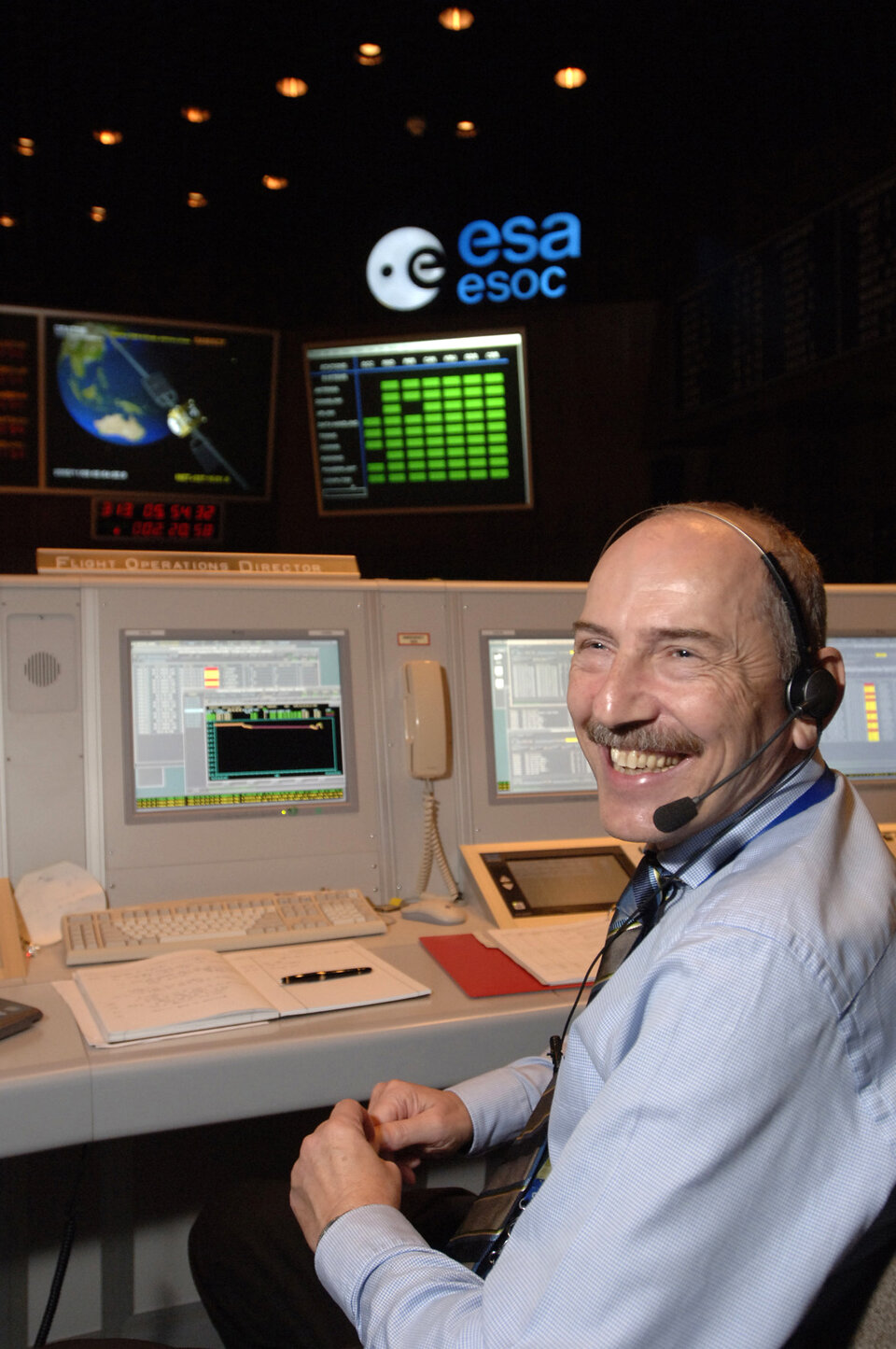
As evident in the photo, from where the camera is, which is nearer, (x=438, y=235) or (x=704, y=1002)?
(x=704, y=1002)

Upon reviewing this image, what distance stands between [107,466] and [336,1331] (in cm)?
254

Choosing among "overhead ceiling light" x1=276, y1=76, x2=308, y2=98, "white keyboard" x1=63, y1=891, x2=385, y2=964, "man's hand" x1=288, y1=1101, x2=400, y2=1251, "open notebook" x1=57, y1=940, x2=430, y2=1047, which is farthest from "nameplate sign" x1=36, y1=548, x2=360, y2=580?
"overhead ceiling light" x1=276, y1=76, x2=308, y2=98

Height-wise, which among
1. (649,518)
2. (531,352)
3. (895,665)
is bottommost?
(895,665)

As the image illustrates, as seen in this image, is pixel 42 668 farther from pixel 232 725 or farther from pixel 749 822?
pixel 749 822

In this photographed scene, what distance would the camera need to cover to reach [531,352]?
3.92 metres

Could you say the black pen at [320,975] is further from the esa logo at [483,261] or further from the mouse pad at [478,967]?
the esa logo at [483,261]

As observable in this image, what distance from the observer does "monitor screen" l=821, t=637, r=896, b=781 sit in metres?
2.15

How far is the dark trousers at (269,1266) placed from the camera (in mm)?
1104

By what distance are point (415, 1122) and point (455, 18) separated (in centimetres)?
293

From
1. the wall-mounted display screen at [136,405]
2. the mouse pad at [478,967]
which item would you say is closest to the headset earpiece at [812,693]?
the mouse pad at [478,967]

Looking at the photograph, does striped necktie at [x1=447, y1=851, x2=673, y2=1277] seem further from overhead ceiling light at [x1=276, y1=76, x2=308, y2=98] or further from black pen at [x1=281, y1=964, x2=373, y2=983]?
overhead ceiling light at [x1=276, y1=76, x2=308, y2=98]

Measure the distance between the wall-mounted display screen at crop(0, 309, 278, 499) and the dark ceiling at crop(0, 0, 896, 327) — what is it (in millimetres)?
821

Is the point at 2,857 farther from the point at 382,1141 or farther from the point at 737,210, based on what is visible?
the point at 737,210

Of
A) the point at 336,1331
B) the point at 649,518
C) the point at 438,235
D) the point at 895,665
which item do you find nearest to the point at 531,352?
the point at 438,235
